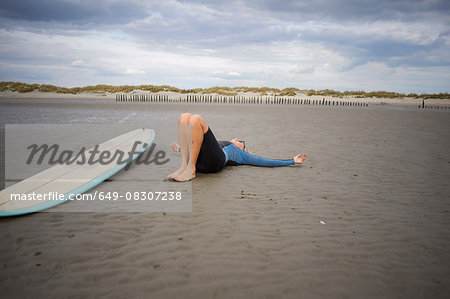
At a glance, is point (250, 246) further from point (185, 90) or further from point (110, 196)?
point (185, 90)

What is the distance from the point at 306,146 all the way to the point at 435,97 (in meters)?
42.6

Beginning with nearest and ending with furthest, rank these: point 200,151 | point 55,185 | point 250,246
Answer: point 250,246
point 55,185
point 200,151

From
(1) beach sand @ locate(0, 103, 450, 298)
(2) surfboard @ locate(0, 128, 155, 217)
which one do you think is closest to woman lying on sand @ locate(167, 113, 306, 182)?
(1) beach sand @ locate(0, 103, 450, 298)

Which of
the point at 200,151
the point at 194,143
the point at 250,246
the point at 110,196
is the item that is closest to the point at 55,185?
the point at 110,196

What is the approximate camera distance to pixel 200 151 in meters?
4.25

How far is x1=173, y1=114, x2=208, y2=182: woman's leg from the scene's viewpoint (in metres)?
3.85

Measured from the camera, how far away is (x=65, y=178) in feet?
12.7

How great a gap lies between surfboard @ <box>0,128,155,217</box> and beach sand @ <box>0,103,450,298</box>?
0.18m

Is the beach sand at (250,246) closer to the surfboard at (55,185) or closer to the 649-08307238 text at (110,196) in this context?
the surfboard at (55,185)

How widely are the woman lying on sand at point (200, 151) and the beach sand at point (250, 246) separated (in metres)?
0.27

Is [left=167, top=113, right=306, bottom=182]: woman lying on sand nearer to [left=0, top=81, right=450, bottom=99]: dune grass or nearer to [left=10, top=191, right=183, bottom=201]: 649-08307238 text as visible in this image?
[left=10, top=191, right=183, bottom=201]: 649-08307238 text

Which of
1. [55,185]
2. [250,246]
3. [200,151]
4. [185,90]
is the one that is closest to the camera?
[250,246]

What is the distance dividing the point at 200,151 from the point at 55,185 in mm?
2023

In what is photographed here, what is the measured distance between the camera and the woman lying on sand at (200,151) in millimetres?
3865
